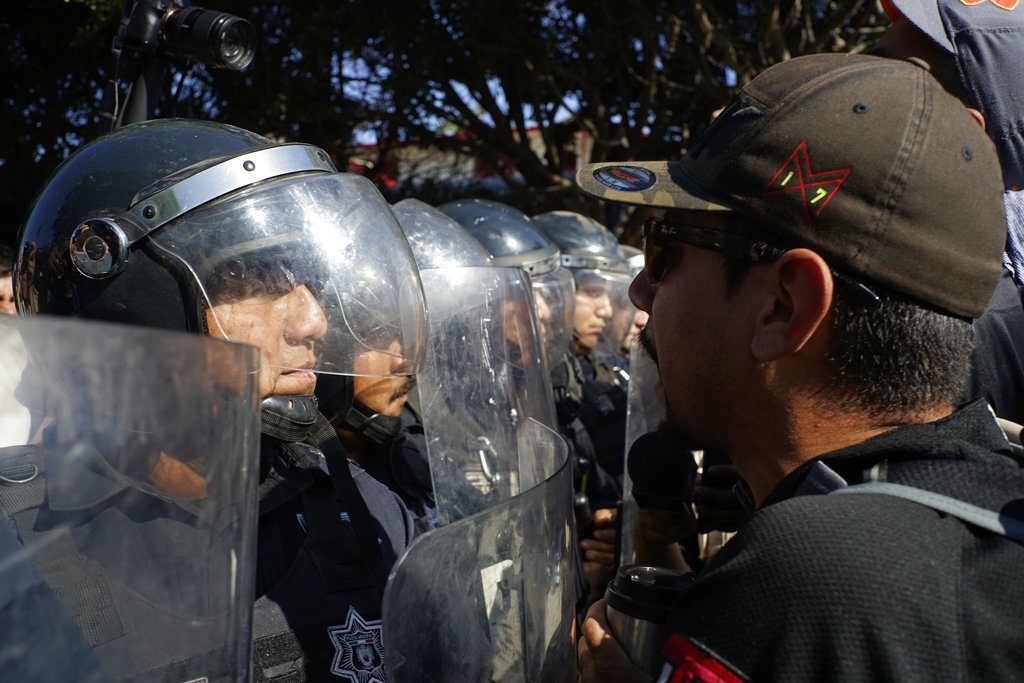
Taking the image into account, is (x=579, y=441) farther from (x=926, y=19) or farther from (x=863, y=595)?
(x=863, y=595)

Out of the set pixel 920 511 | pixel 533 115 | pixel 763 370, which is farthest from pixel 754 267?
pixel 533 115

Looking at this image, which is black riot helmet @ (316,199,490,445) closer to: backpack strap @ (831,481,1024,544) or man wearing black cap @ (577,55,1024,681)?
man wearing black cap @ (577,55,1024,681)

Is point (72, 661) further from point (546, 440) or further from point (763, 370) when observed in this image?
point (546, 440)

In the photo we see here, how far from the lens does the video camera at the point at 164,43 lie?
148 inches

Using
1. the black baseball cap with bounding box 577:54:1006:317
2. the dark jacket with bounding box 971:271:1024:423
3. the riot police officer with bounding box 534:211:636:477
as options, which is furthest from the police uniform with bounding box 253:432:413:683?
the riot police officer with bounding box 534:211:636:477

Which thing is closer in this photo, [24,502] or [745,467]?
[24,502]

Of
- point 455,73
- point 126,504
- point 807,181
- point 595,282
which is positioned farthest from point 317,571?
point 455,73

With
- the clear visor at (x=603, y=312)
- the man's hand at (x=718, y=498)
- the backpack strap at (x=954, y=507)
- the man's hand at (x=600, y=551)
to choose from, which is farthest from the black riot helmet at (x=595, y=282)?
the backpack strap at (x=954, y=507)

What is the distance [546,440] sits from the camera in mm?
1855

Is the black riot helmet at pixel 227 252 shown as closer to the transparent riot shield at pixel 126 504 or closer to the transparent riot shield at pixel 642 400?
the transparent riot shield at pixel 126 504

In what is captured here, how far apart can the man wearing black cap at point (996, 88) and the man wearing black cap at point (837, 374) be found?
0.78 m

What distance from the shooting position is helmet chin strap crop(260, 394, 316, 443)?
6.06 ft

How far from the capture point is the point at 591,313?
5957 mm

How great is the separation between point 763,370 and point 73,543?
3.05 ft
